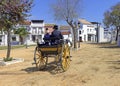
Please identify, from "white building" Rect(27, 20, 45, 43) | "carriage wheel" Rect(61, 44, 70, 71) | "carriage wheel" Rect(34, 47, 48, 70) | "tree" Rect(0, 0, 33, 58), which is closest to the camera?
"carriage wheel" Rect(61, 44, 70, 71)

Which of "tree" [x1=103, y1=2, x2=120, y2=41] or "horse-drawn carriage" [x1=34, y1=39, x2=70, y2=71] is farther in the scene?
"tree" [x1=103, y1=2, x2=120, y2=41]

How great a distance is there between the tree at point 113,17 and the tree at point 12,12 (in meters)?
50.6

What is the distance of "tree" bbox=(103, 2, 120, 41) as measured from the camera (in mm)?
67519

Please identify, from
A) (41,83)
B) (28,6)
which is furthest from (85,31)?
(41,83)

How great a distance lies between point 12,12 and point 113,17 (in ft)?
179

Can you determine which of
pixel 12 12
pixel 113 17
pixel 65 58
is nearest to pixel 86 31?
pixel 113 17

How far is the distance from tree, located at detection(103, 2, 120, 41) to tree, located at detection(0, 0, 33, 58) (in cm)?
5057

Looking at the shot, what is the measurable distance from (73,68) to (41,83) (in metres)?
3.41

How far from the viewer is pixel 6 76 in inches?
481

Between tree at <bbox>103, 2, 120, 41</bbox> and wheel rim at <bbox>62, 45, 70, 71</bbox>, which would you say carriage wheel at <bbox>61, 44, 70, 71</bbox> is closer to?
wheel rim at <bbox>62, 45, 70, 71</bbox>

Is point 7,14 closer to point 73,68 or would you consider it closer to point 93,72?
point 73,68

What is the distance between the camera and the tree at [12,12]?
1683 centimetres

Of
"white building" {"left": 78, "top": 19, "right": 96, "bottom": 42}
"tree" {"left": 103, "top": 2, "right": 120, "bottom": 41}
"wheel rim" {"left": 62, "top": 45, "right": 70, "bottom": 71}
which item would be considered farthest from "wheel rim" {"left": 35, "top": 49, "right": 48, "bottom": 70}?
"white building" {"left": 78, "top": 19, "right": 96, "bottom": 42}

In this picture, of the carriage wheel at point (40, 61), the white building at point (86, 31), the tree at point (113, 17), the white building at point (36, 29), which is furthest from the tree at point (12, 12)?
the white building at point (86, 31)
